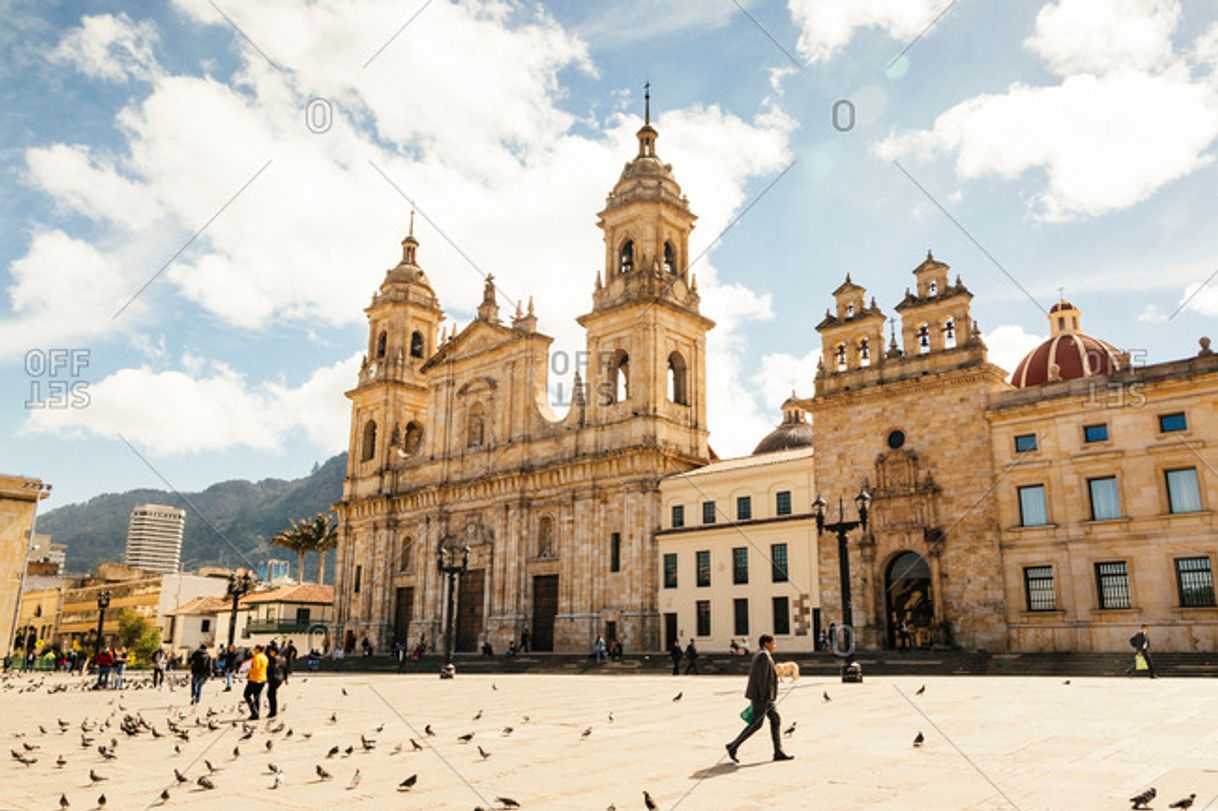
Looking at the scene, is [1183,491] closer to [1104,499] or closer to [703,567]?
[1104,499]

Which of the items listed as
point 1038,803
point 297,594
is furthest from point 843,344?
point 297,594

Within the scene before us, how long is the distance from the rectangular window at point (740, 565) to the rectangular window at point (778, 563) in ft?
4.42

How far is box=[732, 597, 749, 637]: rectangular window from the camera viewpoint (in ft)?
131

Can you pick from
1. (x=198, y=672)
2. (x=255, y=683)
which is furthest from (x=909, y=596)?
(x=255, y=683)

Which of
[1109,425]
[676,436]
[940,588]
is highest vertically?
[676,436]

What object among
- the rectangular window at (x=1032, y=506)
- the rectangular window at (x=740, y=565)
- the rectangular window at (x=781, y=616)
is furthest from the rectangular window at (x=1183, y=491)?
the rectangular window at (x=740, y=565)

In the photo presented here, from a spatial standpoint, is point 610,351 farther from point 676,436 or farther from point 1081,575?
point 1081,575

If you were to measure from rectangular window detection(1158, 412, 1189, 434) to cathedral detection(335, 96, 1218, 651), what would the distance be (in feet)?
0.22

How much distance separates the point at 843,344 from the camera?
38219 mm

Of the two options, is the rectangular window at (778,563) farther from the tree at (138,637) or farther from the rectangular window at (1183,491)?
the tree at (138,637)

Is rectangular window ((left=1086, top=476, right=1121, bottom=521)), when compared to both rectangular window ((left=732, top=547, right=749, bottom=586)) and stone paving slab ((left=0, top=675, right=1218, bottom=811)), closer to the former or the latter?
stone paving slab ((left=0, top=675, right=1218, bottom=811))

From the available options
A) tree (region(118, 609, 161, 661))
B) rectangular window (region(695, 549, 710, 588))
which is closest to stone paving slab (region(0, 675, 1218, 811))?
rectangular window (region(695, 549, 710, 588))

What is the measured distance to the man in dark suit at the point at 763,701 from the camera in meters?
10.1

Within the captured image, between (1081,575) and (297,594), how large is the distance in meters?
59.3
